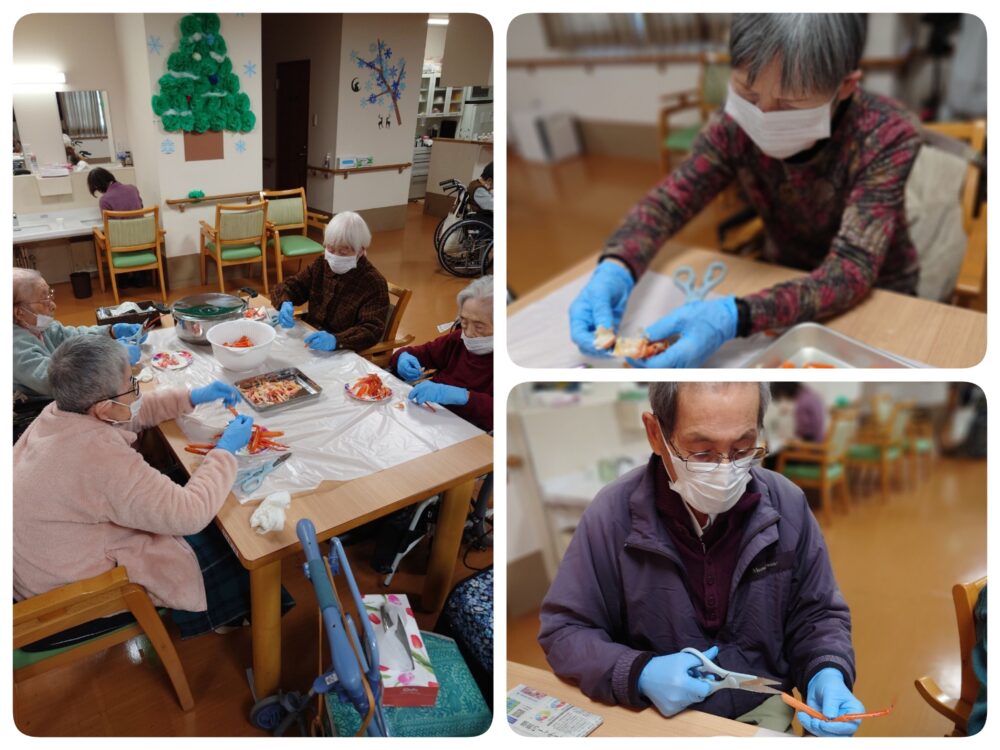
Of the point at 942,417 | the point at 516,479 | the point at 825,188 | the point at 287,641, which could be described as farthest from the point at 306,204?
the point at 942,417

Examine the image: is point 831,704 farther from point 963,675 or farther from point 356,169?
point 356,169

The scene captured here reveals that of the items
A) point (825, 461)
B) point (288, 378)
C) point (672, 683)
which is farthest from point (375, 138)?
point (825, 461)

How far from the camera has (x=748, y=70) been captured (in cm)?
141

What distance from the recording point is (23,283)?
42.6 inches

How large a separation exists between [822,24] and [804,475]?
9.78 ft

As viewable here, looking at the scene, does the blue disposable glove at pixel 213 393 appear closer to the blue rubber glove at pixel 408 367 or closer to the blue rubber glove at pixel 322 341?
the blue rubber glove at pixel 322 341

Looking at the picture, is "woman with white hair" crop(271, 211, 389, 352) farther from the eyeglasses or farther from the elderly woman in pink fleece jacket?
the eyeglasses

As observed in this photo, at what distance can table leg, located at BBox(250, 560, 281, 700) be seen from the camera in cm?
130

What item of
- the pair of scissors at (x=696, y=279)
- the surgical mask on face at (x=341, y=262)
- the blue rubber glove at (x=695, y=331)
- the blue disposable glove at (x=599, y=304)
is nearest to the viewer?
the surgical mask on face at (x=341, y=262)

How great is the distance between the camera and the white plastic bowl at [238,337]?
1.28 metres

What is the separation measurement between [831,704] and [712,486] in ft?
1.15

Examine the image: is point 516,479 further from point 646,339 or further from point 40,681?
point 40,681

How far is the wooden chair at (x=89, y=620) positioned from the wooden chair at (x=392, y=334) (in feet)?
1.95

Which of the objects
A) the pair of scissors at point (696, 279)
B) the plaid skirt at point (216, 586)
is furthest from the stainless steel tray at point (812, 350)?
the plaid skirt at point (216, 586)
